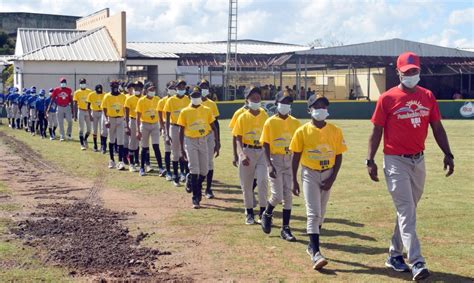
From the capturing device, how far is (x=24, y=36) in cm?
5744

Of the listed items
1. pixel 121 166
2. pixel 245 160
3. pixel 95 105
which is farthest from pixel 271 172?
pixel 95 105

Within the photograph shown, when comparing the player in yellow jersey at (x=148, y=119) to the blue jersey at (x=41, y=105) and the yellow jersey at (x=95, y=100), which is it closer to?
the yellow jersey at (x=95, y=100)

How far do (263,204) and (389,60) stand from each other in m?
42.0

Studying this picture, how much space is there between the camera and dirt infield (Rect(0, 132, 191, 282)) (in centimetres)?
816

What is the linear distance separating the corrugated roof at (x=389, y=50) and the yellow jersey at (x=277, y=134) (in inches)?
1497

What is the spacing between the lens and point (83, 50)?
4859 cm

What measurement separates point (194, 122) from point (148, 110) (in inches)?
152

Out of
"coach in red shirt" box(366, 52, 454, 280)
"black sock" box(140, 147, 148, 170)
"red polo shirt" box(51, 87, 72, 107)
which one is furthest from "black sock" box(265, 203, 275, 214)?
"red polo shirt" box(51, 87, 72, 107)

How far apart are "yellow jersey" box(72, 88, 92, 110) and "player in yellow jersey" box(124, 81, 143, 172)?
16.3ft

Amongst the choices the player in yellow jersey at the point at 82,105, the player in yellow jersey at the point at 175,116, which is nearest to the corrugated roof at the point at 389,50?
the player in yellow jersey at the point at 82,105

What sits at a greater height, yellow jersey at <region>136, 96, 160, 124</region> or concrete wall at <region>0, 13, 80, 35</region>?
concrete wall at <region>0, 13, 80, 35</region>

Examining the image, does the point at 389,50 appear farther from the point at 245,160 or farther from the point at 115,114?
the point at 245,160

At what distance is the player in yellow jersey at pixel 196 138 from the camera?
479 inches

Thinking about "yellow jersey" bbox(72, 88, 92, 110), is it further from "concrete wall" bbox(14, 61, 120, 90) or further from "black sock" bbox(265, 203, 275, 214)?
"concrete wall" bbox(14, 61, 120, 90)
